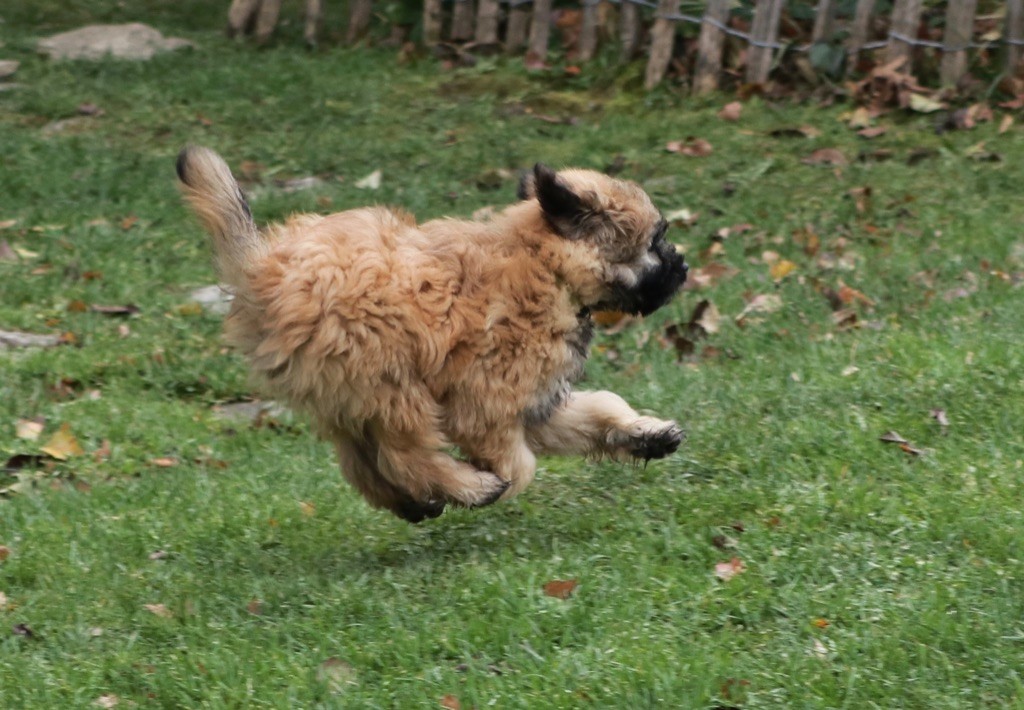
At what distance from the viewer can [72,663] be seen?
15.5ft

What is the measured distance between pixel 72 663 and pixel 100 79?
31.4ft

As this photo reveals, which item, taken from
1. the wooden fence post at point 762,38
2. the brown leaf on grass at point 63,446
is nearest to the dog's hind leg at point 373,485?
the brown leaf on grass at point 63,446

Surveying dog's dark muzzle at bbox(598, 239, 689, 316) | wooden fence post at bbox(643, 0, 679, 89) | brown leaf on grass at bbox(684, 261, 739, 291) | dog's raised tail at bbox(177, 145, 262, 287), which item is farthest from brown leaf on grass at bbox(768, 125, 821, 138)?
dog's raised tail at bbox(177, 145, 262, 287)

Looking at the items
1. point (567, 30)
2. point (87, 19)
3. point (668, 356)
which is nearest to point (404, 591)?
point (668, 356)

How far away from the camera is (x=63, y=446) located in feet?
22.9

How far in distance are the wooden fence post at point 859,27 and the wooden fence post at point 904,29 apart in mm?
209

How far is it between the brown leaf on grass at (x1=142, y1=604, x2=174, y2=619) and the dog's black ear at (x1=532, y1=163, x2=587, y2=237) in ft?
6.73

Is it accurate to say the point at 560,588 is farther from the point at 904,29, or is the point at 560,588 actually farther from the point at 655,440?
the point at 904,29

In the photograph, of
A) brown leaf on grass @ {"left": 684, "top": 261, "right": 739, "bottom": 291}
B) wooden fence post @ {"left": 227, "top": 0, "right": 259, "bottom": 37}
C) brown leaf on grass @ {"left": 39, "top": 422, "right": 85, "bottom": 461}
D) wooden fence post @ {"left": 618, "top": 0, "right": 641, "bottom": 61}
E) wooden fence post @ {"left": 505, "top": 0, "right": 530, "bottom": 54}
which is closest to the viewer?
brown leaf on grass @ {"left": 39, "top": 422, "right": 85, "bottom": 461}

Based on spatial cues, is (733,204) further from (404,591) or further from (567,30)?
(404,591)

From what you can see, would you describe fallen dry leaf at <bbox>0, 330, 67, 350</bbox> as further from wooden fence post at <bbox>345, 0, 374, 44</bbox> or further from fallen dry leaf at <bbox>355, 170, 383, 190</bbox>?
wooden fence post at <bbox>345, 0, 374, 44</bbox>

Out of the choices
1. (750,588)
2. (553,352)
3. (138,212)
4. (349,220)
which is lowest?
(138,212)

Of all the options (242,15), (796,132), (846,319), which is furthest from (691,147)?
(242,15)

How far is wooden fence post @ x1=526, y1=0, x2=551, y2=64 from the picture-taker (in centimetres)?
1269
